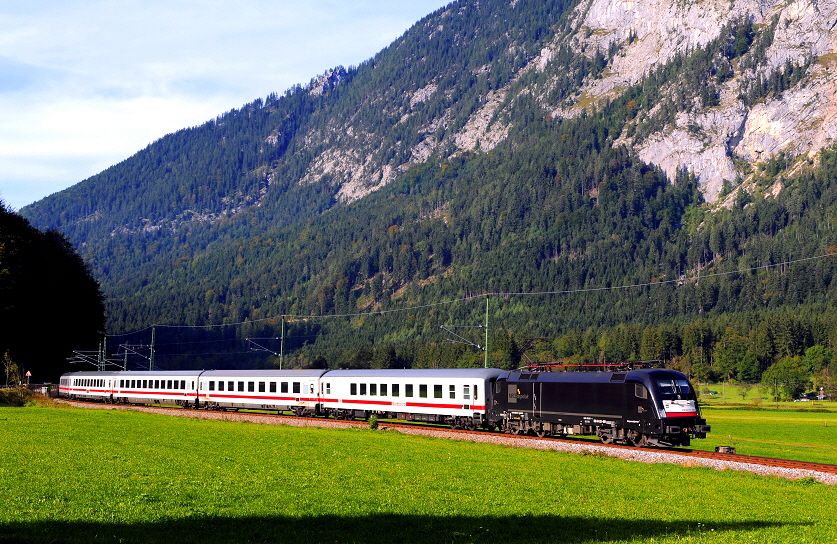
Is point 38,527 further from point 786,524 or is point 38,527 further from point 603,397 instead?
point 603,397

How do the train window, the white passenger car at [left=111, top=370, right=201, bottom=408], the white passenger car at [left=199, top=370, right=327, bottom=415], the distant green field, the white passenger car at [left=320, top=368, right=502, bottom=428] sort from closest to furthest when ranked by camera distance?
the distant green field
the train window
the white passenger car at [left=320, top=368, right=502, bottom=428]
the white passenger car at [left=199, top=370, right=327, bottom=415]
the white passenger car at [left=111, top=370, right=201, bottom=408]

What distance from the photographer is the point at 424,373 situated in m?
58.0

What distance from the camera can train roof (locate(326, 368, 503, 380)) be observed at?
5403 centimetres

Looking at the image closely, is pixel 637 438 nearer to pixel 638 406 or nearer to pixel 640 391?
pixel 638 406

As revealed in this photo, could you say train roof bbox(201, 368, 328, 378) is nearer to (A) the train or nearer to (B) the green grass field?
(A) the train

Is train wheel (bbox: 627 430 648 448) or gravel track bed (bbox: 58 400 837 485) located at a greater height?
train wheel (bbox: 627 430 648 448)

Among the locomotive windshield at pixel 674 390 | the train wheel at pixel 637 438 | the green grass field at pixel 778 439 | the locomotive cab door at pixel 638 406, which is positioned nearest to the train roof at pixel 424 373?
the train wheel at pixel 637 438

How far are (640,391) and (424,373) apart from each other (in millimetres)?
18215

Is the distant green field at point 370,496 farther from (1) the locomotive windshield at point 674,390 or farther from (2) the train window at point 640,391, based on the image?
(1) the locomotive windshield at point 674,390

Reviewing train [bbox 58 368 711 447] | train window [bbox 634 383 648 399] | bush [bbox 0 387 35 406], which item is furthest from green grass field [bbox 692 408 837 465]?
bush [bbox 0 387 35 406]

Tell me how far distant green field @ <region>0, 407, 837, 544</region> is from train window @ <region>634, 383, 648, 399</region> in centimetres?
517

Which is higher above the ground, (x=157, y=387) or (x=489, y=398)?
(x=489, y=398)

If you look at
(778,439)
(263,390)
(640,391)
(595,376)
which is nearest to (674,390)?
(640,391)

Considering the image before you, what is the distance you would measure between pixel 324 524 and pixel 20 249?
3714 inches
